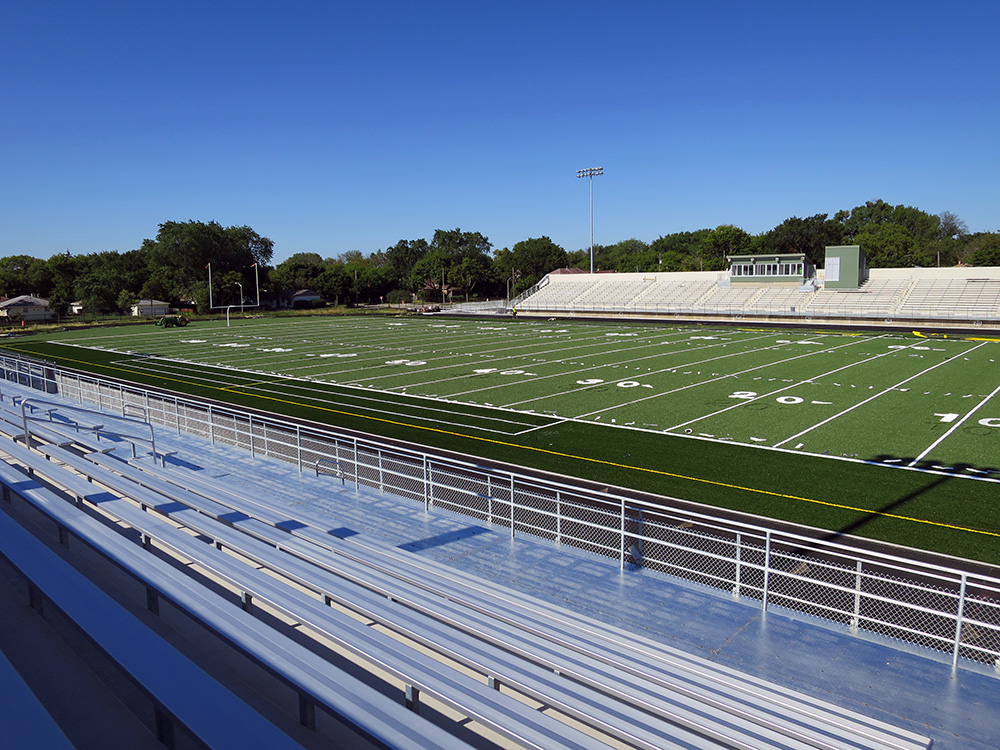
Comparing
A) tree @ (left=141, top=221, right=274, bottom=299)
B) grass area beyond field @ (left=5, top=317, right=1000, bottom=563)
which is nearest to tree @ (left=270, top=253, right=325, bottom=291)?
tree @ (left=141, top=221, right=274, bottom=299)

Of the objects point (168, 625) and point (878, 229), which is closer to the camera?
Answer: point (168, 625)

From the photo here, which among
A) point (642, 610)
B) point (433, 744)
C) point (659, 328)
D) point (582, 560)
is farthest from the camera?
point (659, 328)

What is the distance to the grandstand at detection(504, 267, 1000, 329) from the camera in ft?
155

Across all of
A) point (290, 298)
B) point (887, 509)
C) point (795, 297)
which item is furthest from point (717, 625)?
point (290, 298)

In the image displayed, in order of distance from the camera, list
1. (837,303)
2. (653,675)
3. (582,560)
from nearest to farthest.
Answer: (653,675) < (582,560) < (837,303)

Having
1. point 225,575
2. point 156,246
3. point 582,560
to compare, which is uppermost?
point 156,246

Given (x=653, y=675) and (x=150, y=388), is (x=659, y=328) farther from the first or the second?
(x=653, y=675)

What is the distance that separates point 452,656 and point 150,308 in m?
84.5

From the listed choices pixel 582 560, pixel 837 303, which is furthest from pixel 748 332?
pixel 582 560

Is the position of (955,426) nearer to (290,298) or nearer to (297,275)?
(290,298)

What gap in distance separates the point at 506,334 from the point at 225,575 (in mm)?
38362

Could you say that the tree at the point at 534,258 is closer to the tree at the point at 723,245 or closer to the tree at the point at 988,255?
the tree at the point at 723,245

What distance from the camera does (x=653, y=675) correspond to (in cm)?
414

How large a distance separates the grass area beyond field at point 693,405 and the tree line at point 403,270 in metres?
46.8
